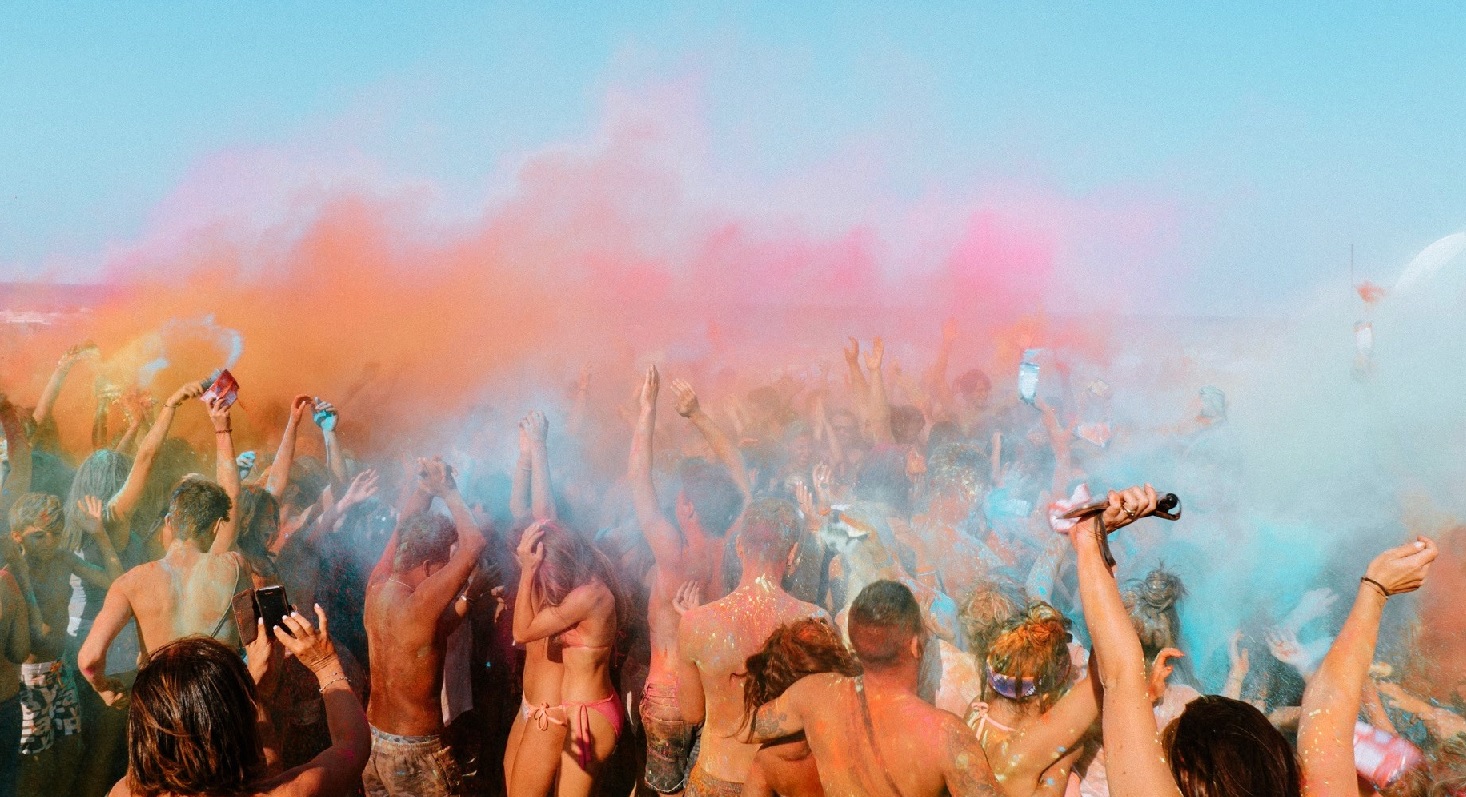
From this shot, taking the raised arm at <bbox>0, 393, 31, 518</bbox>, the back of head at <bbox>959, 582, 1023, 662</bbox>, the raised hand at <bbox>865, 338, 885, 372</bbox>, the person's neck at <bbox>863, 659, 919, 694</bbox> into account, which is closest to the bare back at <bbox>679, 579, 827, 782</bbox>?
the back of head at <bbox>959, 582, 1023, 662</bbox>

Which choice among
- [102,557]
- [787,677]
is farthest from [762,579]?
[102,557]

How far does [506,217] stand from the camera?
25.1 ft

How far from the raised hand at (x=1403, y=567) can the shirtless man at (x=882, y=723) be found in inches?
51.2

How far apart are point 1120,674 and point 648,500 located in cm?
298

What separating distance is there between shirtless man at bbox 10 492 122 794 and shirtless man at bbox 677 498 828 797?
3.05 meters

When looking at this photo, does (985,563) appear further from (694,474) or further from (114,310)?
(114,310)

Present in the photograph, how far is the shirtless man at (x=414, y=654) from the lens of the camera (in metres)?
4.92

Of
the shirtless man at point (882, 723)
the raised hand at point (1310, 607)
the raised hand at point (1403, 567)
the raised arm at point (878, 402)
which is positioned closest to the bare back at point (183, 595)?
the shirtless man at point (882, 723)

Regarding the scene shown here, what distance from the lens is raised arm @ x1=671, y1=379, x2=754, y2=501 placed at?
5.33m

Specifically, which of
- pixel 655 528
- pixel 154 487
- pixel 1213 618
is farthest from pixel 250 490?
pixel 1213 618

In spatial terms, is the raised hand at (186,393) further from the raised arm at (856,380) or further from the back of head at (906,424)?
the back of head at (906,424)

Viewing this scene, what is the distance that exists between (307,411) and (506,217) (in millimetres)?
1998

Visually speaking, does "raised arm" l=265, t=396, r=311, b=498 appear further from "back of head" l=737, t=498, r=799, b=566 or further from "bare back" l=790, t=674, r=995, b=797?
"bare back" l=790, t=674, r=995, b=797

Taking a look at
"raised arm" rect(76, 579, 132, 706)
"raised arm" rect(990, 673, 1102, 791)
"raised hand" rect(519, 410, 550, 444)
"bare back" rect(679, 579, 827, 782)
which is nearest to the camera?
"raised arm" rect(990, 673, 1102, 791)
